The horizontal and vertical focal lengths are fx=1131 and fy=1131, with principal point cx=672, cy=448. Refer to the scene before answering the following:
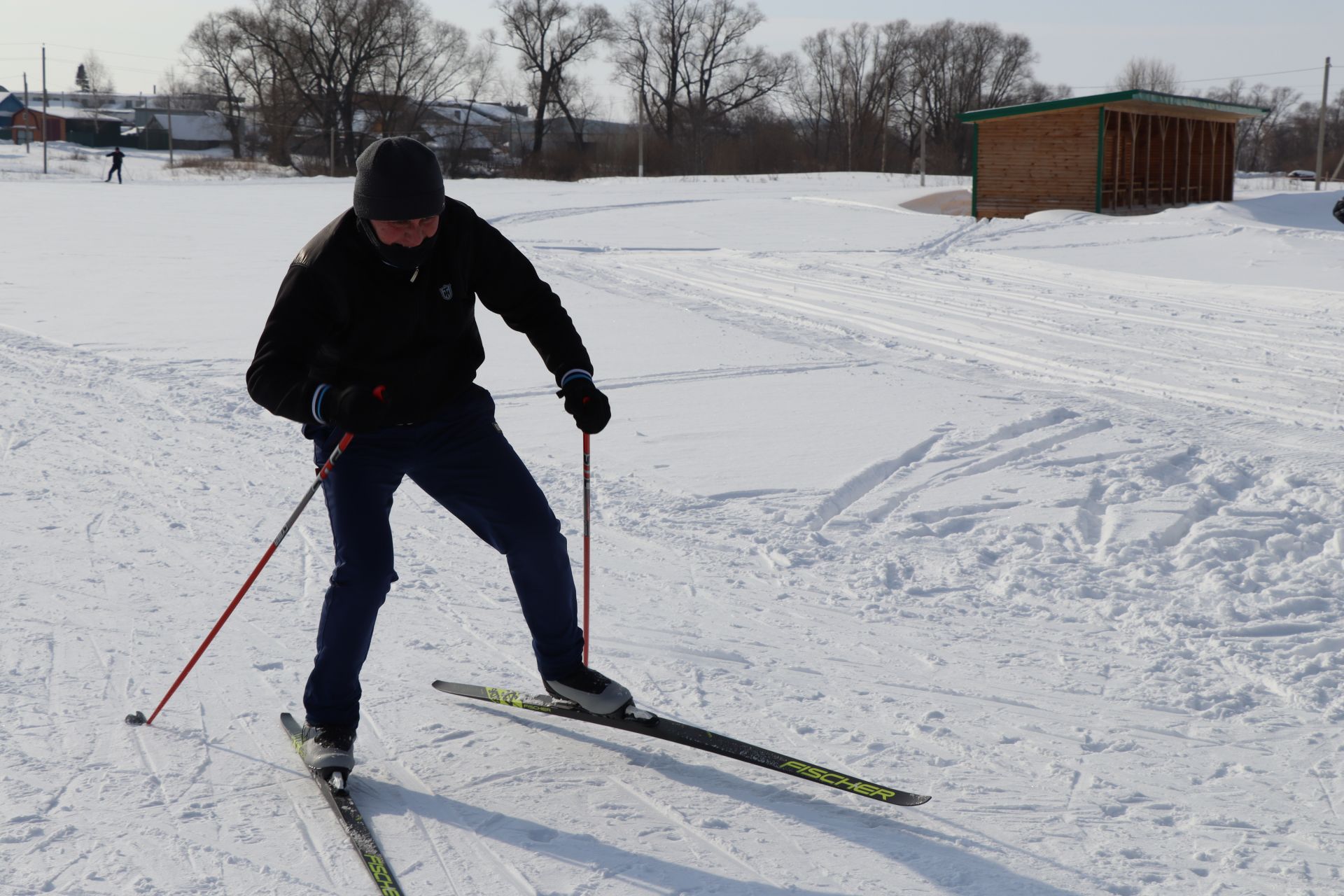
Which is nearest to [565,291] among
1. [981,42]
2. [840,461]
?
[840,461]

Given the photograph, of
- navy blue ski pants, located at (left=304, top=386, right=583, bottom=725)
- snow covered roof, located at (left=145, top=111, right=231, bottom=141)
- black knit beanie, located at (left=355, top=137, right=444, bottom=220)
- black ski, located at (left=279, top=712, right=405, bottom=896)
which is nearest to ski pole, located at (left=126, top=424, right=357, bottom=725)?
navy blue ski pants, located at (left=304, top=386, right=583, bottom=725)

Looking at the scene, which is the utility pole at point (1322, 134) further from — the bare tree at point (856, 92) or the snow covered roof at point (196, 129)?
the snow covered roof at point (196, 129)

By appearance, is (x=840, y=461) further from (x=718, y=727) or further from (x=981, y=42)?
(x=981, y=42)

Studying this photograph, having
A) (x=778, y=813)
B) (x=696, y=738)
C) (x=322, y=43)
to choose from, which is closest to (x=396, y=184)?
(x=696, y=738)

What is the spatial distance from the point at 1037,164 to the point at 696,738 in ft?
79.9

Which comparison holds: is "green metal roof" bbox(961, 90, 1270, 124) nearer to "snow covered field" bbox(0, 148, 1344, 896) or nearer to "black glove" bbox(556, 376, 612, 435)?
"snow covered field" bbox(0, 148, 1344, 896)

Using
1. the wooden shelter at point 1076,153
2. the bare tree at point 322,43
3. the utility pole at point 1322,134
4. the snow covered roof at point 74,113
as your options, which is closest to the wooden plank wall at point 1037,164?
the wooden shelter at point 1076,153

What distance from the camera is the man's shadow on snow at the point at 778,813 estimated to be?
262 centimetres

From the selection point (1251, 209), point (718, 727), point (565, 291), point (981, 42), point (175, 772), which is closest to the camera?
point (175, 772)

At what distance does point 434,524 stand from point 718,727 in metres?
2.34

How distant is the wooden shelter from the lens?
2427 centimetres

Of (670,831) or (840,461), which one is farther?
(840,461)

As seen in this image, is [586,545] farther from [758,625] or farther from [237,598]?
[237,598]

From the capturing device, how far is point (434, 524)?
5.32 metres
